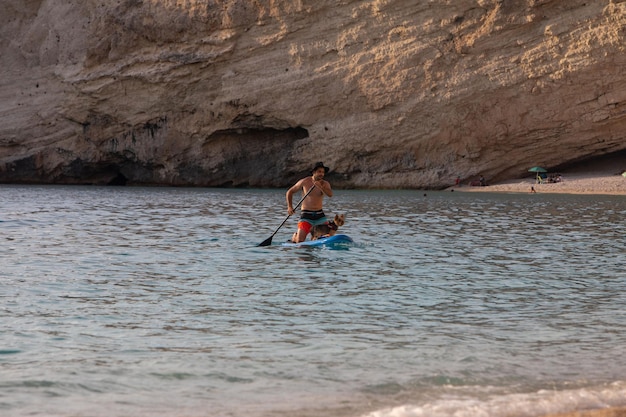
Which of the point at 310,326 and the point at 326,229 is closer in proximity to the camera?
the point at 310,326

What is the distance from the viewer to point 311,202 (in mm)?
13516

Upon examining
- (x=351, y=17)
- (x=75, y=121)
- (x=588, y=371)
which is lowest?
(x=588, y=371)

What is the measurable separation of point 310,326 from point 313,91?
32.0 meters

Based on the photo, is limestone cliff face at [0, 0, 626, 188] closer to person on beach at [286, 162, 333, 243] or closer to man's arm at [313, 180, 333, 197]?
person on beach at [286, 162, 333, 243]

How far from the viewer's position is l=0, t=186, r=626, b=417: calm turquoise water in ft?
16.5

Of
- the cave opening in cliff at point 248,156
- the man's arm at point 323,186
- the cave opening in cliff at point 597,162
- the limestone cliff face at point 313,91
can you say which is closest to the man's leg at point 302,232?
the man's arm at point 323,186

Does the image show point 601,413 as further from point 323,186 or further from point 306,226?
point 306,226

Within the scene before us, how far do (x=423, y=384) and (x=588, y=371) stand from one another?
1099 mm

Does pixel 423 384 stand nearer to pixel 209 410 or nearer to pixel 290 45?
pixel 209 410

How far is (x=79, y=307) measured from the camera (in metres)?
7.71

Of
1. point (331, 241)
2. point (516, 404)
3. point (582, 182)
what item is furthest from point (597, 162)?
point (516, 404)

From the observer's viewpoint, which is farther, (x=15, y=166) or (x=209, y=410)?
(x=15, y=166)

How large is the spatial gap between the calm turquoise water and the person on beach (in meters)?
0.49

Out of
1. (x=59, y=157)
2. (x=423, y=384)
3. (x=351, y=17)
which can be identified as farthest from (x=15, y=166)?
(x=423, y=384)
